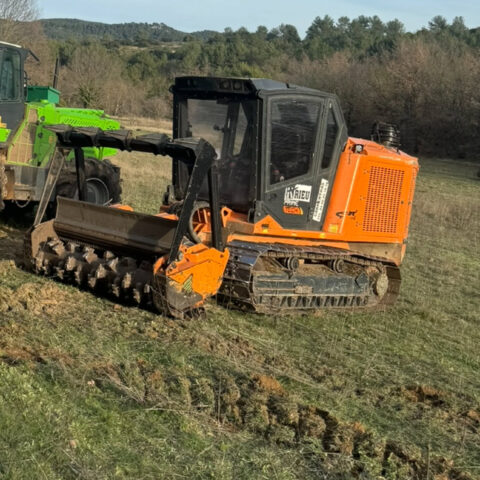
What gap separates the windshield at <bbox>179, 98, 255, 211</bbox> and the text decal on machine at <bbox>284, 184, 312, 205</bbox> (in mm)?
451

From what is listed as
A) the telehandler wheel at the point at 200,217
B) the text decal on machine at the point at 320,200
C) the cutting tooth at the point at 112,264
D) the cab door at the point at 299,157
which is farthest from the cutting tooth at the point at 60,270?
the text decal on machine at the point at 320,200

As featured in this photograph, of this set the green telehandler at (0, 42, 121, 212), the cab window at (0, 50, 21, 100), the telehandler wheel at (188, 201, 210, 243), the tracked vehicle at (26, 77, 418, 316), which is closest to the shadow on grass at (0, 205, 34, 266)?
the green telehandler at (0, 42, 121, 212)

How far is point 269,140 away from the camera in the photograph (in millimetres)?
7473

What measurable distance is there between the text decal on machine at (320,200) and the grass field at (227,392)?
1177 millimetres

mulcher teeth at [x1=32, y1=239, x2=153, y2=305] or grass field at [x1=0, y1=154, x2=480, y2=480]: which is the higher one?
mulcher teeth at [x1=32, y1=239, x2=153, y2=305]

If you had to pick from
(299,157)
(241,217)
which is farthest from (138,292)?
(299,157)

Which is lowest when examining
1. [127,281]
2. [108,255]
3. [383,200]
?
[127,281]

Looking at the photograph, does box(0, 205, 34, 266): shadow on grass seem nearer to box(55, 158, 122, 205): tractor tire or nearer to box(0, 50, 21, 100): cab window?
box(55, 158, 122, 205): tractor tire

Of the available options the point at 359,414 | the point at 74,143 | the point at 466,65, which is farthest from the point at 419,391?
the point at 466,65

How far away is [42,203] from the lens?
25.8 feet

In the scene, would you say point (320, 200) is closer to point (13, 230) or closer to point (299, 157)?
point (299, 157)

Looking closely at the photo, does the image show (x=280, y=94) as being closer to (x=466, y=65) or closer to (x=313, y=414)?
(x=313, y=414)

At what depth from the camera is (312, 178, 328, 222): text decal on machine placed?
26.3ft

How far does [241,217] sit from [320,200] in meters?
1.00
